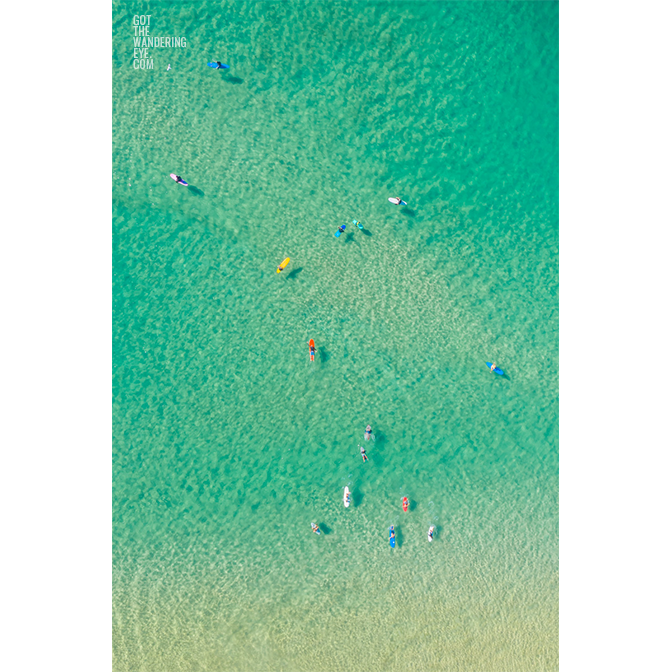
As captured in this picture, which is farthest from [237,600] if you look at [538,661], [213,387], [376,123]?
[376,123]

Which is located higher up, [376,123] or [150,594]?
[376,123]

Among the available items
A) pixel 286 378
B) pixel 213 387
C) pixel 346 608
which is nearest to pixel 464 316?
pixel 286 378

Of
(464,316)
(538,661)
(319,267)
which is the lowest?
(538,661)

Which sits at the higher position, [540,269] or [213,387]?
[540,269]

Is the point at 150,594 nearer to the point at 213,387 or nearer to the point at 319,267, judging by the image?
the point at 213,387

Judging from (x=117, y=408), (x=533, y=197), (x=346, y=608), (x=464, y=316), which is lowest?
(x=346, y=608)

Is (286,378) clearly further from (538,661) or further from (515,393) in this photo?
(538,661)
